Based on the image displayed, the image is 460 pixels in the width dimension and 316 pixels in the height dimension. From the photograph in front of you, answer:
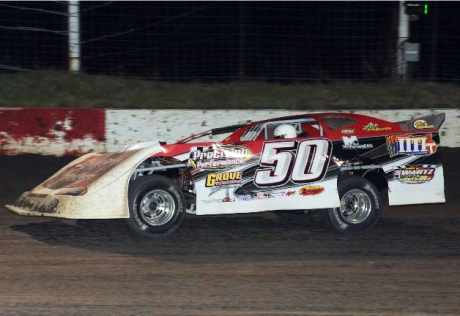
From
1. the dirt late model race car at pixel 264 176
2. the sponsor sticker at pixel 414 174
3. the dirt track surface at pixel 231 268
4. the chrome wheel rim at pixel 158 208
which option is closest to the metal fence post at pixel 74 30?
the dirt track surface at pixel 231 268

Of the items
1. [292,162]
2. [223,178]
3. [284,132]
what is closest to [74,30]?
[284,132]

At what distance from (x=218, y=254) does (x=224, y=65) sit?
7.28m

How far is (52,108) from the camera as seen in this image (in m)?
12.5

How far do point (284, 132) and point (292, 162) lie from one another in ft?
1.04

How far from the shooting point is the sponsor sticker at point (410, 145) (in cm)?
870

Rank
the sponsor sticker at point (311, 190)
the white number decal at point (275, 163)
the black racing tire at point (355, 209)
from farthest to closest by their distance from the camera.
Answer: the black racing tire at point (355, 209) < the sponsor sticker at point (311, 190) < the white number decal at point (275, 163)

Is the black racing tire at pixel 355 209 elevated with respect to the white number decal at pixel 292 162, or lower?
lower

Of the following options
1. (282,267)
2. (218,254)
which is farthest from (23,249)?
(282,267)

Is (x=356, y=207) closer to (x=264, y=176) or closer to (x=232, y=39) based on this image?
(x=264, y=176)

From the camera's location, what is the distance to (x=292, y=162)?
8.35 metres

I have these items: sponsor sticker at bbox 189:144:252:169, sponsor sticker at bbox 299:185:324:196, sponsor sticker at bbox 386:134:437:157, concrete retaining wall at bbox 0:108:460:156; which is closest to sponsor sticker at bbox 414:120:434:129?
sponsor sticker at bbox 386:134:437:157

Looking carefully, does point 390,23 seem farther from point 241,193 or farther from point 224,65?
point 241,193

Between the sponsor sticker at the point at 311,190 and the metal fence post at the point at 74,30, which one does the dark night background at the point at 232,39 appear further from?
the sponsor sticker at the point at 311,190

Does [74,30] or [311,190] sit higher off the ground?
[74,30]
